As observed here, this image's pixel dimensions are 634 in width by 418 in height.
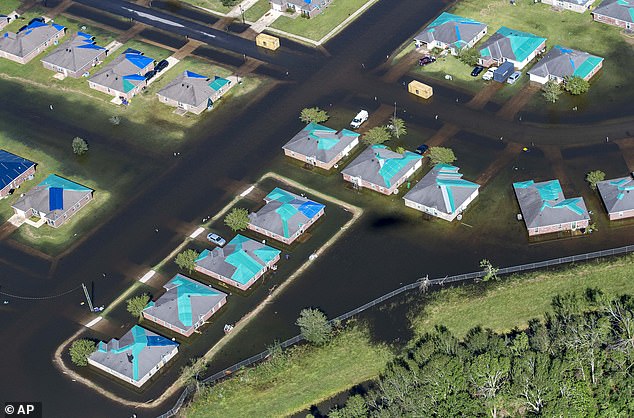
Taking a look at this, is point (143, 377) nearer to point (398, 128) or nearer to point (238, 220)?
point (238, 220)

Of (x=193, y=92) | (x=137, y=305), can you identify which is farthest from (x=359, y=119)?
(x=137, y=305)

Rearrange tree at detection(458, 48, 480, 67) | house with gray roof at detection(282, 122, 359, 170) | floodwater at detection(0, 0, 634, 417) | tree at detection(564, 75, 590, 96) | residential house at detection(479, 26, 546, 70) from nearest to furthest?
floodwater at detection(0, 0, 634, 417) → house with gray roof at detection(282, 122, 359, 170) → tree at detection(564, 75, 590, 96) → residential house at detection(479, 26, 546, 70) → tree at detection(458, 48, 480, 67)

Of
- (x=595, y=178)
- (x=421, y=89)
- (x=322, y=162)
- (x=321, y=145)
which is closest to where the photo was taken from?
(x=595, y=178)

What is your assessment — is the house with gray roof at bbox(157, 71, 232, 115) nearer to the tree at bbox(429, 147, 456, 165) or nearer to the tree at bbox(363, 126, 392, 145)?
the tree at bbox(363, 126, 392, 145)

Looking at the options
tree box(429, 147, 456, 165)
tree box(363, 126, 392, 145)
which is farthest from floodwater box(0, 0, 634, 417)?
tree box(363, 126, 392, 145)

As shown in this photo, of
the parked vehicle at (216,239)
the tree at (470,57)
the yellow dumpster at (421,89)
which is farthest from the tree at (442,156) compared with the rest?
the parked vehicle at (216,239)

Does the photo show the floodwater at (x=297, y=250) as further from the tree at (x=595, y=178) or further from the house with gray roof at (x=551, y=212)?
the house with gray roof at (x=551, y=212)
